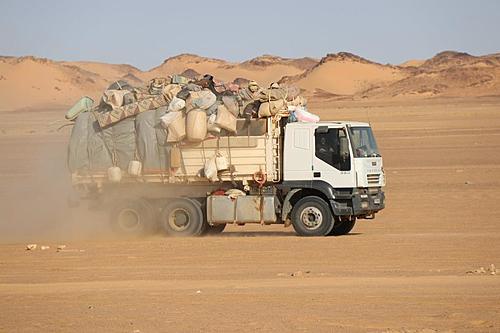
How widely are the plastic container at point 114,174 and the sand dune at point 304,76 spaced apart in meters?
66.2

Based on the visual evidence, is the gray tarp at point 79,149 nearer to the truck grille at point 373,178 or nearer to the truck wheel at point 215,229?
the truck wheel at point 215,229

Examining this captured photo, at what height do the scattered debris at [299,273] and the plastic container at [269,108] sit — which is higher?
the plastic container at [269,108]

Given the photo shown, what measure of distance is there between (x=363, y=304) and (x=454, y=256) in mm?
5695

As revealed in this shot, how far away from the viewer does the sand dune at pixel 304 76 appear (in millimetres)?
108188

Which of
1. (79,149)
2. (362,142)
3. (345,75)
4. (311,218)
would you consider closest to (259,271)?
(311,218)

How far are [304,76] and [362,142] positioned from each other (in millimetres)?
108707

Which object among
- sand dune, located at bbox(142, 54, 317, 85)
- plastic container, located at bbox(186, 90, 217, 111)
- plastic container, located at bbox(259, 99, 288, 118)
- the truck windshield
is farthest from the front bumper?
sand dune, located at bbox(142, 54, 317, 85)

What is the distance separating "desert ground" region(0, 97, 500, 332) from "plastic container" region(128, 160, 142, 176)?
1353mm

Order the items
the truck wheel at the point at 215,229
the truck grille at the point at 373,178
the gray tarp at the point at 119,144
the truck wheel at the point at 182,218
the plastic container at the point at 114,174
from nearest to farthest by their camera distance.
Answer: the truck grille at the point at 373,178, the truck wheel at the point at 182,218, the gray tarp at the point at 119,144, the plastic container at the point at 114,174, the truck wheel at the point at 215,229

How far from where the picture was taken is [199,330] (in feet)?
43.2

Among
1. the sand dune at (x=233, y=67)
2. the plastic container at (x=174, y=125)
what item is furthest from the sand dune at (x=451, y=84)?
the plastic container at (x=174, y=125)

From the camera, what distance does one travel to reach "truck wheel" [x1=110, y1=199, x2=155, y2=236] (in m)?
25.2

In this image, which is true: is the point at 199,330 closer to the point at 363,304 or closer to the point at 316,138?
the point at 363,304

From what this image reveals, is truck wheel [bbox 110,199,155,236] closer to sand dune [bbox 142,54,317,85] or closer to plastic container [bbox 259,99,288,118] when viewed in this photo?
plastic container [bbox 259,99,288,118]
